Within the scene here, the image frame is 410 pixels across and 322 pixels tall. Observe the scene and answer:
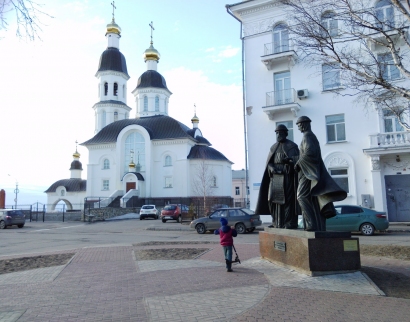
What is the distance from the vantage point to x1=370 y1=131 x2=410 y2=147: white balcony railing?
2039 cm

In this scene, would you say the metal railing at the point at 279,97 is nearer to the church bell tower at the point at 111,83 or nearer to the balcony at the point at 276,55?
the balcony at the point at 276,55

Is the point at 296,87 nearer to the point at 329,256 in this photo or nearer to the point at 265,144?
the point at 265,144

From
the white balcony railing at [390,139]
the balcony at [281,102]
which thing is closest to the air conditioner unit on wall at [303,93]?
the balcony at [281,102]

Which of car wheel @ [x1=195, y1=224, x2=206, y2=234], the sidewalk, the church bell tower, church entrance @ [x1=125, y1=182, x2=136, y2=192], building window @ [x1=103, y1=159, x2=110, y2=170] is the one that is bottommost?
the sidewalk

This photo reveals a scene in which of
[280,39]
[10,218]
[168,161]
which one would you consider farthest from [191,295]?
[168,161]

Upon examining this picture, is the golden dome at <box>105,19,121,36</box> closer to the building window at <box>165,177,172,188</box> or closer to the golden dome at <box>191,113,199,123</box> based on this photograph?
the golden dome at <box>191,113,199,123</box>

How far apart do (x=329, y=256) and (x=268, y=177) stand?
2.62 meters

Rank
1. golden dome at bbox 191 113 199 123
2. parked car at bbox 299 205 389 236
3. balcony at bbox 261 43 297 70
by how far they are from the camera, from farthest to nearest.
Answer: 1. golden dome at bbox 191 113 199 123
2. balcony at bbox 261 43 297 70
3. parked car at bbox 299 205 389 236

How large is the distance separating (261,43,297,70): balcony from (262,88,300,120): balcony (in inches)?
73.6

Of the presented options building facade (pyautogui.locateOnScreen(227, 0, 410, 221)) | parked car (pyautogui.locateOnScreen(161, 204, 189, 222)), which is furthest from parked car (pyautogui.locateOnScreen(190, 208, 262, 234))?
parked car (pyautogui.locateOnScreen(161, 204, 189, 222))

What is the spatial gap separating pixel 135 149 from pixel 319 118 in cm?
3054

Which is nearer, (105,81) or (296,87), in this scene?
(296,87)

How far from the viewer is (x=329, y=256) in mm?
6992

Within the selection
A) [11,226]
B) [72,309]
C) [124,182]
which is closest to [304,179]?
[72,309]
